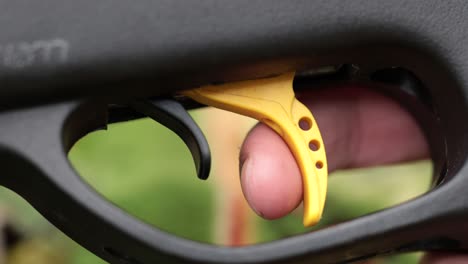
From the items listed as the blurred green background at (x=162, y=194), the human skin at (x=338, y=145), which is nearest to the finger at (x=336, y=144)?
the human skin at (x=338, y=145)

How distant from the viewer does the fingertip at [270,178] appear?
2.05ft

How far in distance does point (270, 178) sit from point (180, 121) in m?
0.13

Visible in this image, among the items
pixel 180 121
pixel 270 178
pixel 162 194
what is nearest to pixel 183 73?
pixel 180 121

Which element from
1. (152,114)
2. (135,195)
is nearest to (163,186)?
(135,195)

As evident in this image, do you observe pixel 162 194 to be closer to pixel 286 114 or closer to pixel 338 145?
pixel 338 145

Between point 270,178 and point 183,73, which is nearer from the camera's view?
point 183,73

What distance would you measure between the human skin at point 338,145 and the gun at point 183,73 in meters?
0.08

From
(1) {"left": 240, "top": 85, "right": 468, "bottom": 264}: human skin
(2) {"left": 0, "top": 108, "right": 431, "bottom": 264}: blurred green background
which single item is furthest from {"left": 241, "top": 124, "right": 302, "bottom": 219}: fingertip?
(2) {"left": 0, "top": 108, "right": 431, "bottom": 264}: blurred green background

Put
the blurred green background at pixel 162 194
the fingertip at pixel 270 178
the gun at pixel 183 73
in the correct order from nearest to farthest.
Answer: the gun at pixel 183 73 → the fingertip at pixel 270 178 → the blurred green background at pixel 162 194

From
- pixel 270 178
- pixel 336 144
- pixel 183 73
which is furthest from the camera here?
pixel 336 144

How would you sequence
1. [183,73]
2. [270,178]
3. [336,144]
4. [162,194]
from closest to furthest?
1. [183,73]
2. [270,178]
3. [336,144]
4. [162,194]

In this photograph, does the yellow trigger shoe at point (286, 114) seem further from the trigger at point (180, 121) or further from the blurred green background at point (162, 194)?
the blurred green background at point (162, 194)

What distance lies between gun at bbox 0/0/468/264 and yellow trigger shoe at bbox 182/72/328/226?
2cm

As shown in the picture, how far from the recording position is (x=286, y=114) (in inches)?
22.7
